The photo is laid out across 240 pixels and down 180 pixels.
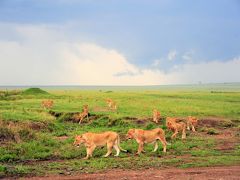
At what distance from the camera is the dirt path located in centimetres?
1399

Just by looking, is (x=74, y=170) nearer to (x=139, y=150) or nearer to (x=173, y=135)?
(x=139, y=150)

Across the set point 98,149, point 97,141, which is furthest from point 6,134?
point 97,141

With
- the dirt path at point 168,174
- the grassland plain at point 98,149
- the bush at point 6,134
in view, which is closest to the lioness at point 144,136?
the grassland plain at point 98,149

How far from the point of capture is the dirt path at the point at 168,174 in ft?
45.9

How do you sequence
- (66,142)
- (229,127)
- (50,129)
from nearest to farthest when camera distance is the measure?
(66,142)
(50,129)
(229,127)

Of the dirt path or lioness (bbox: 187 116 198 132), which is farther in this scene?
lioness (bbox: 187 116 198 132)

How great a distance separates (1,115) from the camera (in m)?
26.7

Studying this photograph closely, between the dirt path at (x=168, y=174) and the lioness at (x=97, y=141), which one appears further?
the lioness at (x=97, y=141)

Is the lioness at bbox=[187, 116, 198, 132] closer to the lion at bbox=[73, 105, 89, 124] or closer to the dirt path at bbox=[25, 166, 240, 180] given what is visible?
the lion at bbox=[73, 105, 89, 124]

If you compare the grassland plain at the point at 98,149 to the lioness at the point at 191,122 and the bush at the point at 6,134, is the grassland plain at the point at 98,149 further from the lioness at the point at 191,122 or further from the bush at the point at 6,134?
the lioness at the point at 191,122

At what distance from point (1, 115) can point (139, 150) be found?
11.8 metres

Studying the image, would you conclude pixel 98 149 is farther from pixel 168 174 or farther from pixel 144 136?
pixel 168 174

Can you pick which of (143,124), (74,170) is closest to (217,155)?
(74,170)

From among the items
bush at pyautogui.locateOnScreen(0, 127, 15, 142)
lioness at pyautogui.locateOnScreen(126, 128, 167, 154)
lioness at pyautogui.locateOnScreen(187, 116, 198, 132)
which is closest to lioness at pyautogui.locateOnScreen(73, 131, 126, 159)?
lioness at pyautogui.locateOnScreen(126, 128, 167, 154)
